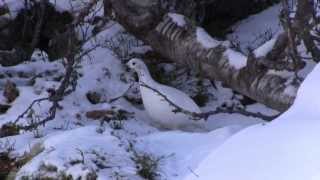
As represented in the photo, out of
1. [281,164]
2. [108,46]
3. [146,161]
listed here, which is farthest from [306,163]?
[108,46]

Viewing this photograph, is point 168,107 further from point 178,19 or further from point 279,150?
point 279,150

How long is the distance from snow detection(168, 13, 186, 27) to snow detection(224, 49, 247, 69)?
66cm

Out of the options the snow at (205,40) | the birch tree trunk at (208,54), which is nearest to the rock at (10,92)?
the birch tree trunk at (208,54)

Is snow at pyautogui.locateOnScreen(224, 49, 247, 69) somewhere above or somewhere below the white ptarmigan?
above

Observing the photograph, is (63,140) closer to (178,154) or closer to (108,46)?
(178,154)

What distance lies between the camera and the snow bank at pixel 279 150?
2.81 meters

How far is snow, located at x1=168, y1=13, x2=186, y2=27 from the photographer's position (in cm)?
633

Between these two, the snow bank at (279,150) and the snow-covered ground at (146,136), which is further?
the snow-covered ground at (146,136)

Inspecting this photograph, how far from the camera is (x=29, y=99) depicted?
20.7ft

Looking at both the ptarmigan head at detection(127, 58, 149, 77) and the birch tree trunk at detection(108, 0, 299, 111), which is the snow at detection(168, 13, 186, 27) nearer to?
the birch tree trunk at detection(108, 0, 299, 111)

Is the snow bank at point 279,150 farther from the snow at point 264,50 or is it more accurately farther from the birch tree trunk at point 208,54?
the snow at point 264,50

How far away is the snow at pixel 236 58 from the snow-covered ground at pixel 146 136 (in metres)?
0.03

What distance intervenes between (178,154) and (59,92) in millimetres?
1412

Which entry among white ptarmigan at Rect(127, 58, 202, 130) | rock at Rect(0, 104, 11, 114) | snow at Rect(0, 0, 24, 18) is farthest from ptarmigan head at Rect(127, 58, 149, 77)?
snow at Rect(0, 0, 24, 18)
